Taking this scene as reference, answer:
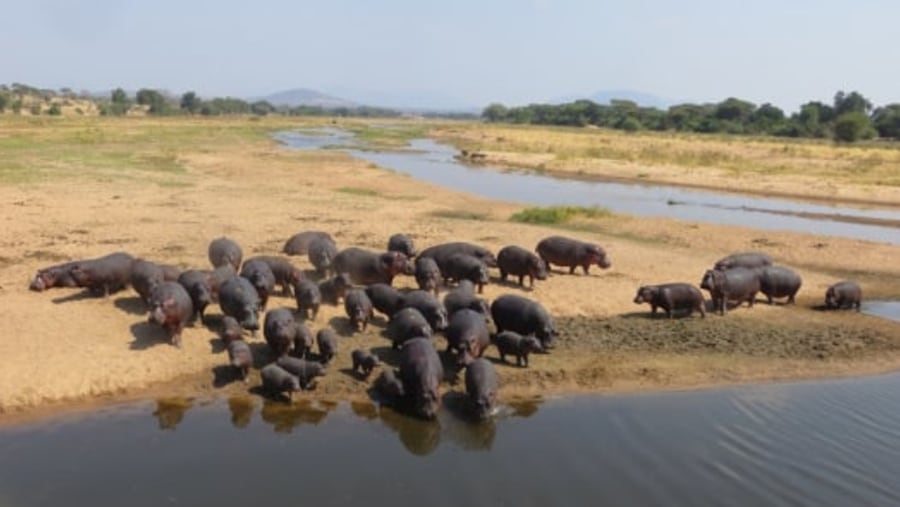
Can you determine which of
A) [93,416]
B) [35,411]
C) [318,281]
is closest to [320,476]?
[93,416]

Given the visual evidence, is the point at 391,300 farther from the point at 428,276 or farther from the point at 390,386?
the point at 390,386

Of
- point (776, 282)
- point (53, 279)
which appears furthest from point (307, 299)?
point (776, 282)

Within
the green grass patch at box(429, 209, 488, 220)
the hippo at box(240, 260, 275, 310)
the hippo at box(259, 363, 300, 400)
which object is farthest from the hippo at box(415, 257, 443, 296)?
the green grass patch at box(429, 209, 488, 220)

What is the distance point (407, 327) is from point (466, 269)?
11.0 ft

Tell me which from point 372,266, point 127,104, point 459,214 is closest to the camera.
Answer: point 372,266

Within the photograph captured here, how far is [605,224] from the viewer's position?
25.2 m

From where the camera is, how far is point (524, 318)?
12.8 meters

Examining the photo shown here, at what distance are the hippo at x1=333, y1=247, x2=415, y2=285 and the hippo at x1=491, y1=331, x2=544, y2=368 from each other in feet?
9.59

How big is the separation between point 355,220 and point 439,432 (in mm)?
12751

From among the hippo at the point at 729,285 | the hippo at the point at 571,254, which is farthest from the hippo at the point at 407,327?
the hippo at the point at 729,285

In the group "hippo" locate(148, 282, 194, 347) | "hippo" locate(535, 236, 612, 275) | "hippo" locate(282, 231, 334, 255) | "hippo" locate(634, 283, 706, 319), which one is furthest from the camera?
"hippo" locate(535, 236, 612, 275)

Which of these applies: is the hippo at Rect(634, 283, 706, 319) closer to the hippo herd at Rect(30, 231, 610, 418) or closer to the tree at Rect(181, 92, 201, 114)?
the hippo herd at Rect(30, 231, 610, 418)

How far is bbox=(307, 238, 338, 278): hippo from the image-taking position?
601 inches

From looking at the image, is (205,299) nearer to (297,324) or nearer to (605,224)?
(297,324)
